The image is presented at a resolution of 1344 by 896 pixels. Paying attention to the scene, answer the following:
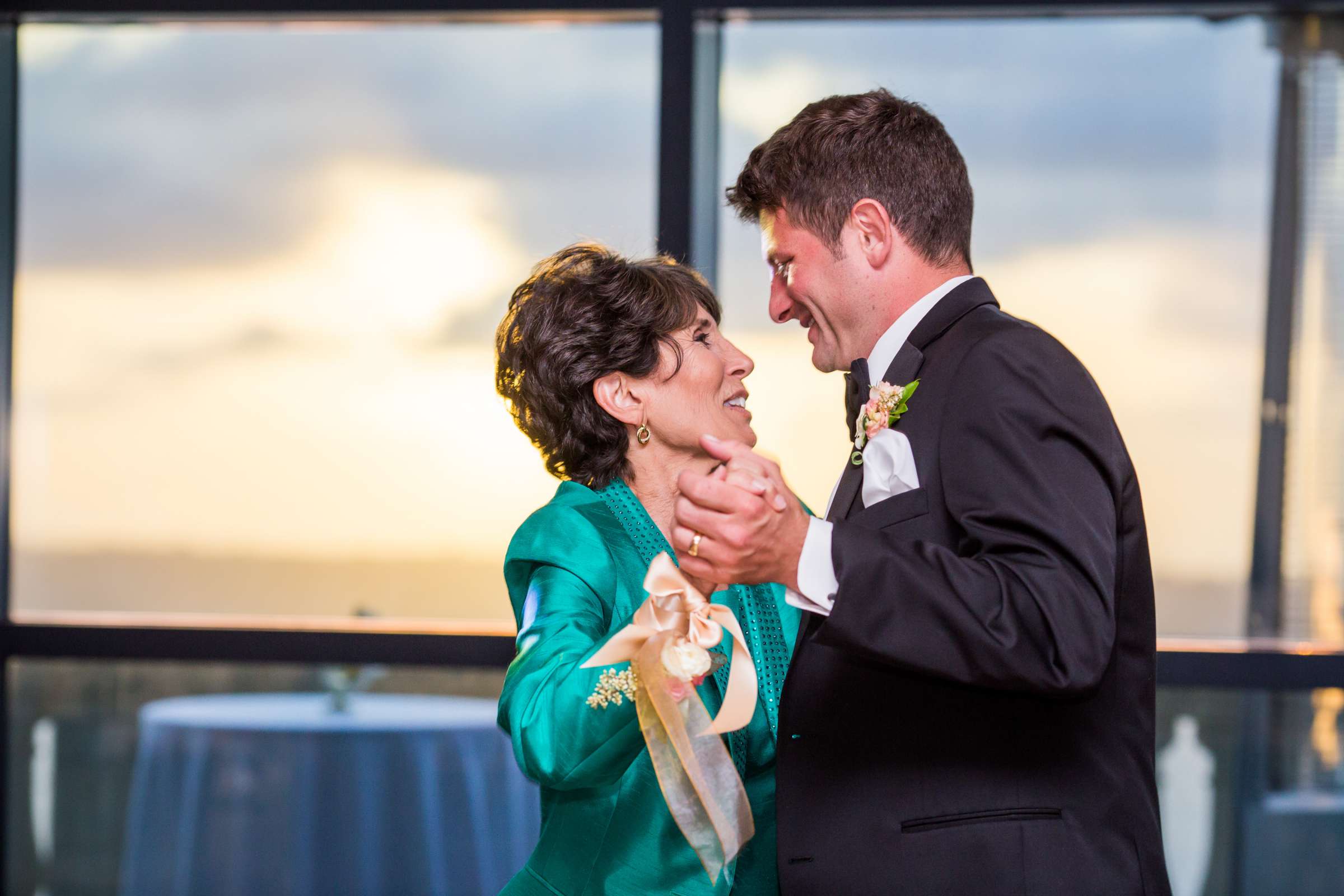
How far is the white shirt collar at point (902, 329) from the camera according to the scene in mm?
1500

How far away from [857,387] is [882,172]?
0.86 feet

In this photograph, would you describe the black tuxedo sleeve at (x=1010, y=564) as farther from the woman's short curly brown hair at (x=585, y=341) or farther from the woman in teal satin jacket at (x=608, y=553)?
the woman's short curly brown hair at (x=585, y=341)

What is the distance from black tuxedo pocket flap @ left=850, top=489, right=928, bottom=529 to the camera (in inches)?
53.1

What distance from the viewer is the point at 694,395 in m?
1.88

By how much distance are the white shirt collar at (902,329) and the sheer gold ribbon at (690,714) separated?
374 millimetres

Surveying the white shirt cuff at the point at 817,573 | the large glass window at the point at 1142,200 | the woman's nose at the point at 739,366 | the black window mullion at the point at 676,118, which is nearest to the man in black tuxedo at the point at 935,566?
the white shirt cuff at the point at 817,573

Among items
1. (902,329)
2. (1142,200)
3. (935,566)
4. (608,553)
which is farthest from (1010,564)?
(1142,200)

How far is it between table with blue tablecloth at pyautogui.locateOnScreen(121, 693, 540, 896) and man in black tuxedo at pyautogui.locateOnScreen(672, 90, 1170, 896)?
166 centimetres

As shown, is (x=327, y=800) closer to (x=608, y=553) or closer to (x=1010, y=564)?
(x=608, y=553)

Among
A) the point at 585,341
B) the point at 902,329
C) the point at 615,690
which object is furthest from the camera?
the point at 585,341

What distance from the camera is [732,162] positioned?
9.91 feet

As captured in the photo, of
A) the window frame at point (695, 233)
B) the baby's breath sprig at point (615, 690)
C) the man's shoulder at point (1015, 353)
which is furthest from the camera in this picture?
the window frame at point (695, 233)

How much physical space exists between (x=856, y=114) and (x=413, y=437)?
1.82 metres

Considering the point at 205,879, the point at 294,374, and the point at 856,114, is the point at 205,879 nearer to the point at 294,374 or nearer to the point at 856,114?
the point at 294,374
